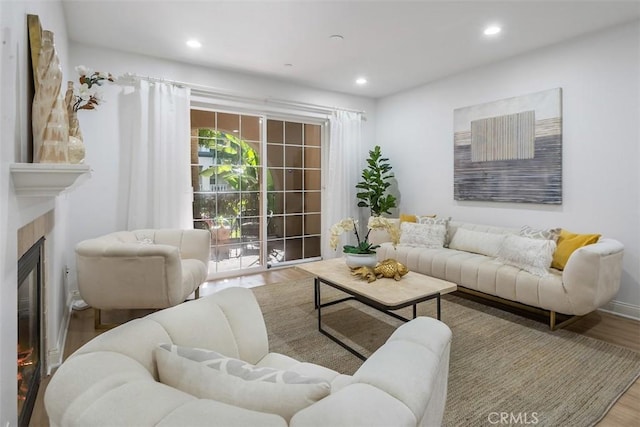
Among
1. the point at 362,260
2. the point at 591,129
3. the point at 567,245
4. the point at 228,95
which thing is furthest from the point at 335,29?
the point at 567,245

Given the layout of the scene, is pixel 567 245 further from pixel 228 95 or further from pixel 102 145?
pixel 102 145

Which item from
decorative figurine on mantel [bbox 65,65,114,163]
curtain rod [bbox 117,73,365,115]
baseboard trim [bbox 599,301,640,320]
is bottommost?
baseboard trim [bbox 599,301,640,320]

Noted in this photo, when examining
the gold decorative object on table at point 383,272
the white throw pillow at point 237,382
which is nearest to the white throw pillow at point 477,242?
the gold decorative object on table at point 383,272

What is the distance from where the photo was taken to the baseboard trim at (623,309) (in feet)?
9.69

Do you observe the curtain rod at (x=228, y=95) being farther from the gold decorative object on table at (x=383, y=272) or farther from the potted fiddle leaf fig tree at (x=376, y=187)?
the gold decorative object on table at (x=383, y=272)

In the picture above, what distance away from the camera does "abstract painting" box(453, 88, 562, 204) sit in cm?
343

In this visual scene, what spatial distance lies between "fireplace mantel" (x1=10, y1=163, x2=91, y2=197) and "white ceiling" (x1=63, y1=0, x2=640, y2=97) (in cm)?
201

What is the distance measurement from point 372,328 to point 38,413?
2130mm

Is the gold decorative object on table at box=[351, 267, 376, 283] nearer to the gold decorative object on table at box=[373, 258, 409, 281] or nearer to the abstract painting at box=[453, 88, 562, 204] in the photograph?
the gold decorative object on table at box=[373, 258, 409, 281]

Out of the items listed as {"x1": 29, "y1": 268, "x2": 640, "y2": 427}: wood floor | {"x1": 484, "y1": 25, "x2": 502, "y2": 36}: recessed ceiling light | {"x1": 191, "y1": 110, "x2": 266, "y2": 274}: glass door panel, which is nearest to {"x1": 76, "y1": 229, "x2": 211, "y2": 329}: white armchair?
{"x1": 29, "y1": 268, "x2": 640, "y2": 427}: wood floor

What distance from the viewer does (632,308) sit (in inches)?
117

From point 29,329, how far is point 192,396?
156cm

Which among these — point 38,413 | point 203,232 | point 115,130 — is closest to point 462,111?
point 203,232

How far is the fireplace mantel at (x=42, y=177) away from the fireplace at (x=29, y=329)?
1.09 ft
